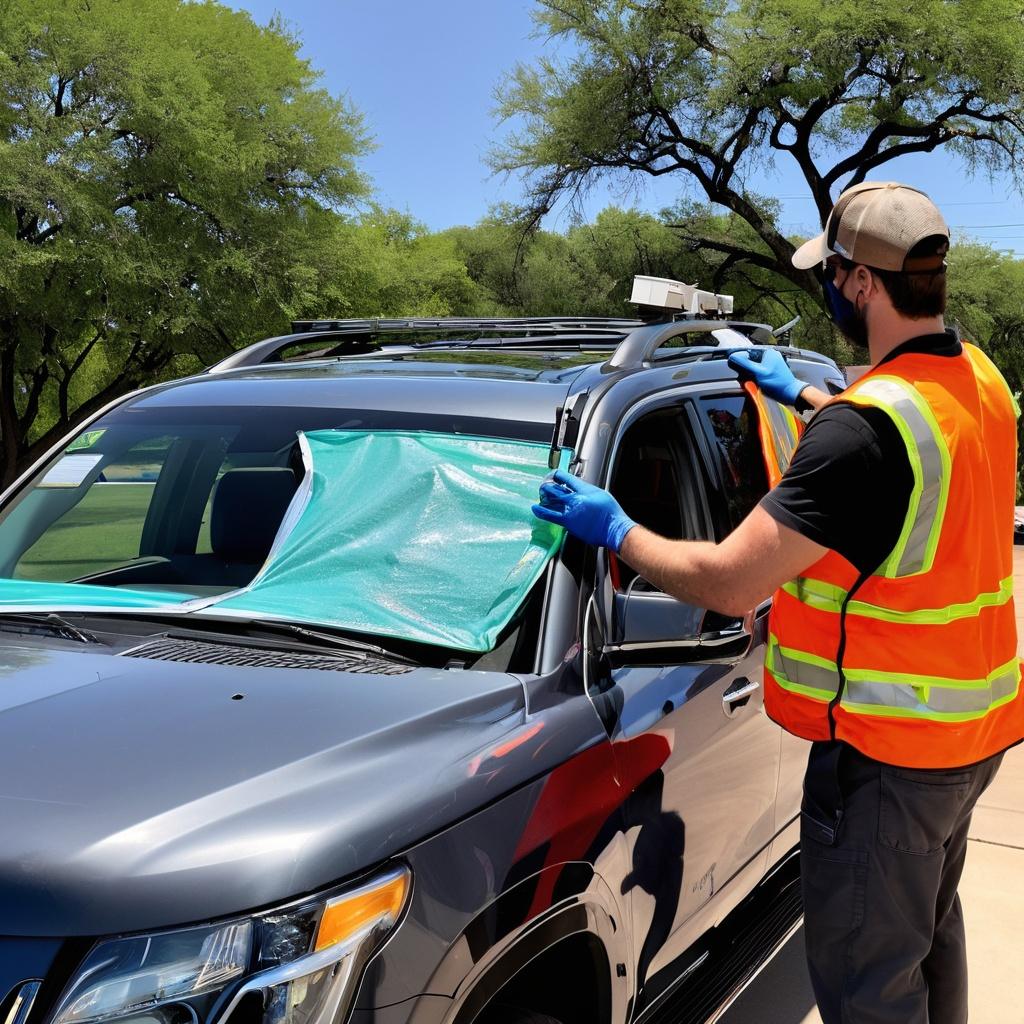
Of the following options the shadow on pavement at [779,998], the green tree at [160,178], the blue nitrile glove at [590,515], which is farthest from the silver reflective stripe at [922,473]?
the green tree at [160,178]

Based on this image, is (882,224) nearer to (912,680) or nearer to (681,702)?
(912,680)

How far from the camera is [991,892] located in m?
4.93

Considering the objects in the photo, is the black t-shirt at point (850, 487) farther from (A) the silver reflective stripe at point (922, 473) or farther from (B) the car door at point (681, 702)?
(B) the car door at point (681, 702)

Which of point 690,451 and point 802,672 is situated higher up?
point 690,451

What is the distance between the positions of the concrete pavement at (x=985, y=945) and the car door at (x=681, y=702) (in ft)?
2.47

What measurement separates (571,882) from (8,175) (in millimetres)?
20171

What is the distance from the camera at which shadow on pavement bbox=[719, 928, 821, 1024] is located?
375 cm

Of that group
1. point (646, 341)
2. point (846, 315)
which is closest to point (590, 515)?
point (846, 315)

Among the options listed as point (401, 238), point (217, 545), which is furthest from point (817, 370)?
point (401, 238)

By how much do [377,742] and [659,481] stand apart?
1443 mm

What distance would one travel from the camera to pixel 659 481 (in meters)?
3.13

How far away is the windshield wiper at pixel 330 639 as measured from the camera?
7.78 feet

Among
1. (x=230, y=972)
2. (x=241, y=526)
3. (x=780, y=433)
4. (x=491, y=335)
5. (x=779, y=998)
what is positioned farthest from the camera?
(x=491, y=335)

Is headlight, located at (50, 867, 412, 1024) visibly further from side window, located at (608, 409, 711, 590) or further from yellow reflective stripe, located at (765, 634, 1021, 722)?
side window, located at (608, 409, 711, 590)
